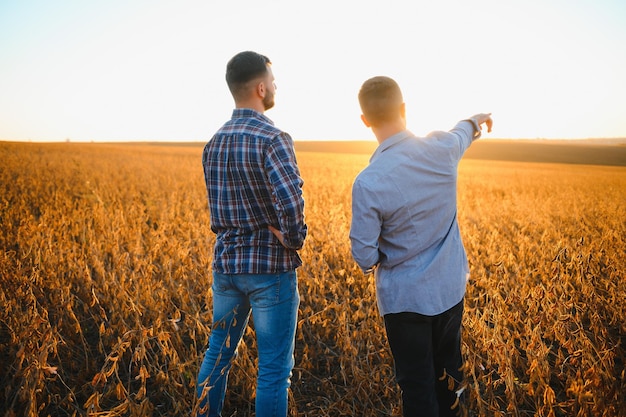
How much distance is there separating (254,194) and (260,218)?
4.9 inches

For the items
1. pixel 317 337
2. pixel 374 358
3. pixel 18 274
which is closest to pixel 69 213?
pixel 18 274

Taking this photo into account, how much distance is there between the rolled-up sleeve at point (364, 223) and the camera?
174 cm

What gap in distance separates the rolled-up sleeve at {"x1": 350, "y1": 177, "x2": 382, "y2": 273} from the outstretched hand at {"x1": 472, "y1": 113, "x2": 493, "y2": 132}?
1.06m

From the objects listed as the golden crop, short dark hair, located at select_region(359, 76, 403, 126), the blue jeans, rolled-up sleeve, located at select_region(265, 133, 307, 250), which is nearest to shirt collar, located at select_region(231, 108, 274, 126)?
rolled-up sleeve, located at select_region(265, 133, 307, 250)

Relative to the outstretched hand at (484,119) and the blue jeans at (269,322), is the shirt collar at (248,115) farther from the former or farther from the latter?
the outstretched hand at (484,119)

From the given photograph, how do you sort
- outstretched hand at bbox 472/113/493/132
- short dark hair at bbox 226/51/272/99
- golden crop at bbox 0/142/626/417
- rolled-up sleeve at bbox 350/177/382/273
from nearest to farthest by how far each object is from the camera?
rolled-up sleeve at bbox 350/177/382/273 < short dark hair at bbox 226/51/272/99 < golden crop at bbox 0/142/626/417 < outstretched hand at bbox 472/113/493/132

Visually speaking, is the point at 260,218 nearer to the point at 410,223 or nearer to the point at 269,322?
the point at 269,322

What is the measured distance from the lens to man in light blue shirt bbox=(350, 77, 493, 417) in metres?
1.77

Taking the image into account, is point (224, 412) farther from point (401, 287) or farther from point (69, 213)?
point (69, 213)

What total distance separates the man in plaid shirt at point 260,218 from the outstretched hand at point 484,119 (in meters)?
Result: 1.24

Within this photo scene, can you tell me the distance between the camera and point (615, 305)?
378 centimetres

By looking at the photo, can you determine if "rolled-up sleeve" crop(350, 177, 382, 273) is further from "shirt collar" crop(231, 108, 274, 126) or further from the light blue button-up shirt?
"shirt collar" crop(231, 108, 274, 126)

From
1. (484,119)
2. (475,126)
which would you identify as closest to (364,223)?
(475,126)

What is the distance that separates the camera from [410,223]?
1.82 metres
